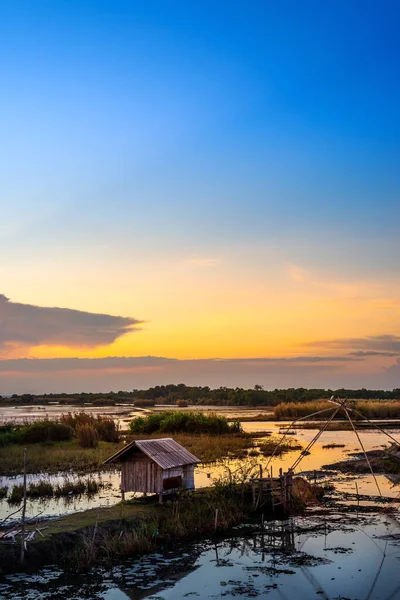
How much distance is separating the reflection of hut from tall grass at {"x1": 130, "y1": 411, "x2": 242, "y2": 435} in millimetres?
25399

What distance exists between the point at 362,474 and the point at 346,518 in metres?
10.1

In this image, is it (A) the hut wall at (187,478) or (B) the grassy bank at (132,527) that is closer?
(B) the grassy bank at (132,527)

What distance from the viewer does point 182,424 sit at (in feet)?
154

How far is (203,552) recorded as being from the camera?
53.6ft

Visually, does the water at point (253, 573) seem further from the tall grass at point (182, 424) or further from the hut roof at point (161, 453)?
the tall grass at point (182, 424)

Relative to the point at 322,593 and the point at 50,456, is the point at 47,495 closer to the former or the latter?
the point at 50,456

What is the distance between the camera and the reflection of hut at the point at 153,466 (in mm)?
19891

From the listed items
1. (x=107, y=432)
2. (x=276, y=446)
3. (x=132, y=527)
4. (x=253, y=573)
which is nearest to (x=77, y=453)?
(x=107, y=432)

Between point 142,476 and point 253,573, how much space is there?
6.42 m

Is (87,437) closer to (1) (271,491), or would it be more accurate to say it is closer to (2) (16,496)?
(2) (16,496)

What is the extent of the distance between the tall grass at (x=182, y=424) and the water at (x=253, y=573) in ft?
94.2

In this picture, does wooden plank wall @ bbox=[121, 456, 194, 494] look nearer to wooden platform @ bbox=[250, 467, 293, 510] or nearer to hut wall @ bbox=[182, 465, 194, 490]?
hut wall @ bbox=[182, 465, 194, 490]

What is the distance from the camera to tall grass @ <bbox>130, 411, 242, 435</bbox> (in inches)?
1845

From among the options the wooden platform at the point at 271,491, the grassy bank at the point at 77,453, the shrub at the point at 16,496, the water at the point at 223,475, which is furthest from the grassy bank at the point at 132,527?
the grassy bank at the point at 77,453
